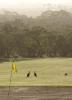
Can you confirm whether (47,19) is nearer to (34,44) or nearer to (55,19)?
(55,19)

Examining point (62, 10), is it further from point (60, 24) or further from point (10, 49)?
point (10, 49)

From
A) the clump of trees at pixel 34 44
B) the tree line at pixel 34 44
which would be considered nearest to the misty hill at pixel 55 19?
the clump of trees at pixel 34 44

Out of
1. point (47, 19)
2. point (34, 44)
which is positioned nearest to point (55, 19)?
point (47, 19)

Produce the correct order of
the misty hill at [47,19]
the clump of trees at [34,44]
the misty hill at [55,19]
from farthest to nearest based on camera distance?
the misty hill at [55,19], the misty hill at [47,19], the clump of trees at [34,44]

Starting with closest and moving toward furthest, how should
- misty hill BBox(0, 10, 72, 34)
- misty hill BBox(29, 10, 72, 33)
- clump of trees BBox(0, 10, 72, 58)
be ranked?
clump of trees BBox(0, 10, 72, 58) < misty hill BBox(0, 10, 72, 34) < misty hill BBox(29, 10, 72, 33)

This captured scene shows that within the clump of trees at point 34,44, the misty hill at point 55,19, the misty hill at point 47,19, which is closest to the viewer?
the clump of trees at point 34,44

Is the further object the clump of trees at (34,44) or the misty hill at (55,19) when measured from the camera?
the misty hill at (55,19)

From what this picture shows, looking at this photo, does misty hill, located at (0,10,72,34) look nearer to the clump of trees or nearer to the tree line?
the clump of trees

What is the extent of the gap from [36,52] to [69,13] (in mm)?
82279

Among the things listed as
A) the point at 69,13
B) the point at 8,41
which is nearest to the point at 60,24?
the point at 69,13

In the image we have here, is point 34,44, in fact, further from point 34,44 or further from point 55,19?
point 55,19

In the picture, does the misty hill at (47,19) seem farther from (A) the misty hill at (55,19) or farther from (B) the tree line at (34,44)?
(B) the tree line at (34,44)

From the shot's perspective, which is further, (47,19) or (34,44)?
(47,19)

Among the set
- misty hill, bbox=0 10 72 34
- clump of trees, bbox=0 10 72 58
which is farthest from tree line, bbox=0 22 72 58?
misty hill, bbox=0 10 72 34
